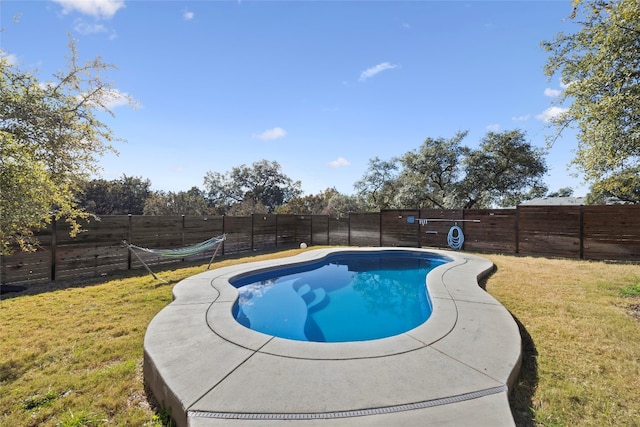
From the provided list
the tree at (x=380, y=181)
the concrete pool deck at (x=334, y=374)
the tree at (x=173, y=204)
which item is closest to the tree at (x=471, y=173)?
the tree at (x=380, y=181)

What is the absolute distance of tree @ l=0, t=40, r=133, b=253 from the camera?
3.16 meters

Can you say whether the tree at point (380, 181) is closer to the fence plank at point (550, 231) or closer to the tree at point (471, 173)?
the tree at point (471, 173)

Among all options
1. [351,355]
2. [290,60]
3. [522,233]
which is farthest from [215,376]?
[522,233]

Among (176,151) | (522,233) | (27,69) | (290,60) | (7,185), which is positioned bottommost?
(522,233)

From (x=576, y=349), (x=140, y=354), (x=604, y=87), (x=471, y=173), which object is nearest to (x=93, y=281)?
(x=140, y=354)

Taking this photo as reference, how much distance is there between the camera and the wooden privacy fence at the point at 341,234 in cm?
723

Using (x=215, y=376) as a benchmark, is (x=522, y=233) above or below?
above

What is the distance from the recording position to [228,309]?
4.25 metres

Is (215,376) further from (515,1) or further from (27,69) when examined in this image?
(515,1)

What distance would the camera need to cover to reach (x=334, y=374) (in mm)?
2449

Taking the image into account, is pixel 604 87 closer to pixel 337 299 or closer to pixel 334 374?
pixel 334 374

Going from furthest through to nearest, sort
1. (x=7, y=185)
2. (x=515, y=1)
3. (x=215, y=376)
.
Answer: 1. (x=515, y=1)
2. (x=7, y=185)
3. (x=215, y=376)

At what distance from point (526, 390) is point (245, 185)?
39.2 m

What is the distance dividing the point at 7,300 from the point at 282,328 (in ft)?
18.5
